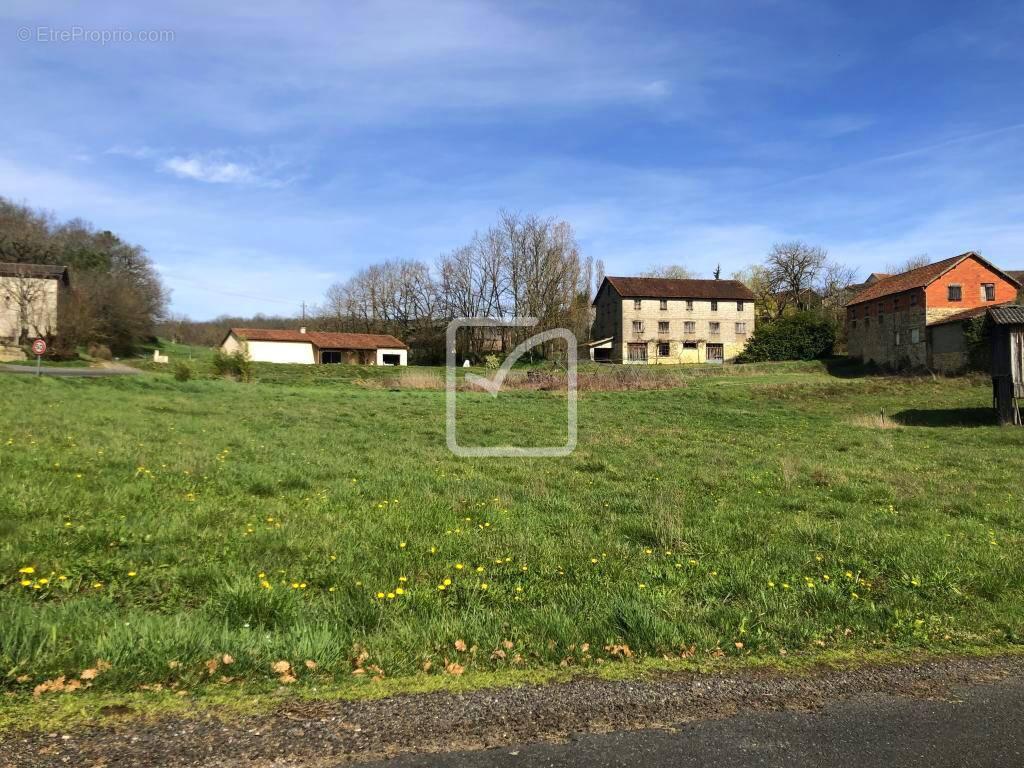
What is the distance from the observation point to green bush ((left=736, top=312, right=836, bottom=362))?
66375 mm

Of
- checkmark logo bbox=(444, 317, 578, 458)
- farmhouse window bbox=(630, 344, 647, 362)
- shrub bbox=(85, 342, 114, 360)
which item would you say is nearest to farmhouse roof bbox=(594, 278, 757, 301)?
farmhouse window bbox=(630, 344, 647, 362)

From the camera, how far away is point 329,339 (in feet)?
267

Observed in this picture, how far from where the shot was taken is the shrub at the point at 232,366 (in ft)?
147

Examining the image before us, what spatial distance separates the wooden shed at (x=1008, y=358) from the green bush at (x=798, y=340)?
4184cm

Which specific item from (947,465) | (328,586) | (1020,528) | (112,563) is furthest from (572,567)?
(947,465)

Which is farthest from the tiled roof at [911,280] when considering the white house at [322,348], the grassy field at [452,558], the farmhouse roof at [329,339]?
the farmhouse roof at [329,339]

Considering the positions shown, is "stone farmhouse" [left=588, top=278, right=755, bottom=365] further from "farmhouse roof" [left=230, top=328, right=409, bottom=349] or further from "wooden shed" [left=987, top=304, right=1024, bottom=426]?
"wooden shed" [left=987, top=304, right=1024, bottom=426]

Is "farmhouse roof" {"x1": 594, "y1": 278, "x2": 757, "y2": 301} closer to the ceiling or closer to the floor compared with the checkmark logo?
closer to the ceiling

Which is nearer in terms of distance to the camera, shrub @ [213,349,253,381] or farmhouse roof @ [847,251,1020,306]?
shrub @ [213,349,253,381]

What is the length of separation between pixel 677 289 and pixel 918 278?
88.1 feet

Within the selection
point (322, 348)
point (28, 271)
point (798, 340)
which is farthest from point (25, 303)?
point (798, 340)

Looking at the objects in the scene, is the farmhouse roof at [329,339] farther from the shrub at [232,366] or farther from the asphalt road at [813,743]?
the asphalt road at [813,743]

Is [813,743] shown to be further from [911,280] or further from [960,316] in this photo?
[911,280]

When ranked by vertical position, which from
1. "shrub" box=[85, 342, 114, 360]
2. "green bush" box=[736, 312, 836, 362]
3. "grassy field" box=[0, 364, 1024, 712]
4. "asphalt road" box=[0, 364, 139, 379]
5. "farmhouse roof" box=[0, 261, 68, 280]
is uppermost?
"farmhouse roof" box=[0, 261, 68, 280]
